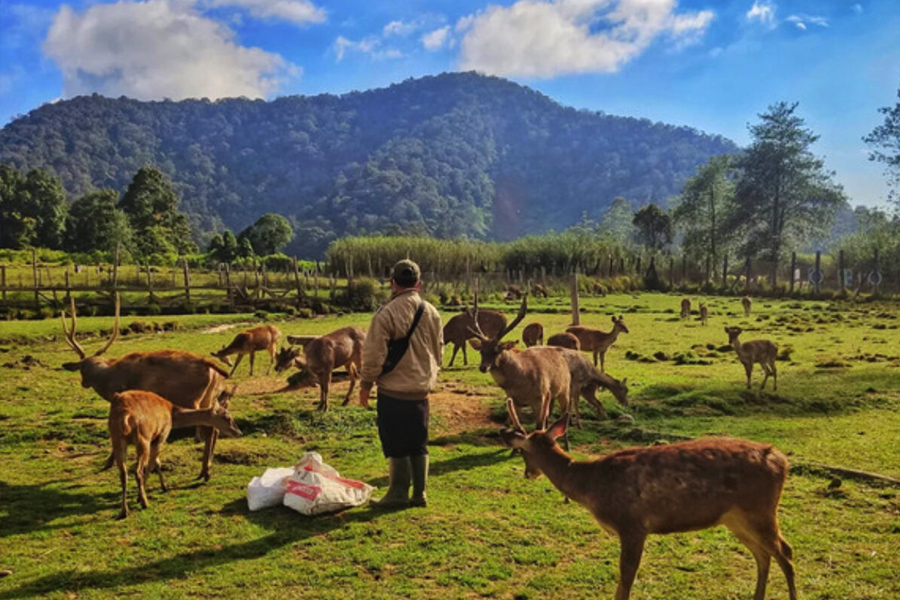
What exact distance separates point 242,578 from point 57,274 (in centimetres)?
4282

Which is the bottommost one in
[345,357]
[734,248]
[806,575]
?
[806,575]

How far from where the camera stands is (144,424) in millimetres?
7297

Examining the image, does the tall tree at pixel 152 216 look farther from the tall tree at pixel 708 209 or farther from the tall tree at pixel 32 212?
the tall tree at pixel 708 209

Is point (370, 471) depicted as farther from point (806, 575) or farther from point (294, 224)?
point (294, 224)

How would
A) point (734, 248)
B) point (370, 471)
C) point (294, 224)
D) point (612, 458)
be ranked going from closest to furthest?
point (612, 458) < point (370, 471) < point (734, 248) < point (294, 224)

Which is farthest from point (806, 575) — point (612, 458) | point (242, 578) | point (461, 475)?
point (242, 578)

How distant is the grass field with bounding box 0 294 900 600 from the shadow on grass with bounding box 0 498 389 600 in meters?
0.02

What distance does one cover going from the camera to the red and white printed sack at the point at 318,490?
701cm

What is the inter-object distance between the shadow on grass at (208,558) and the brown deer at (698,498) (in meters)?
2.90

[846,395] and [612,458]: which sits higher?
[612,458]

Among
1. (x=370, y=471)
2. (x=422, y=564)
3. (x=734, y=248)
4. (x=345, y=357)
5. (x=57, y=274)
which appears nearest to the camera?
(x=422, y=564)

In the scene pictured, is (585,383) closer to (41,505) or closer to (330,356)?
(330,356)

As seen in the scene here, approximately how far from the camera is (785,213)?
64.3 m

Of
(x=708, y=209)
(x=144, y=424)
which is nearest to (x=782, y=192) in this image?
(x=708, y=209)
